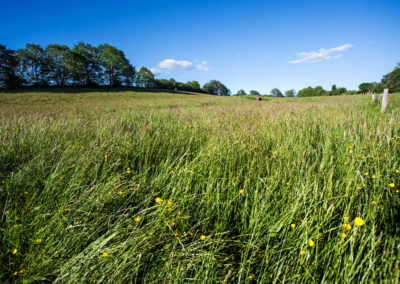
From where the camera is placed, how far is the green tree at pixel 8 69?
35156mm

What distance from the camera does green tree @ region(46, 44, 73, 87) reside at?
45.1 meters

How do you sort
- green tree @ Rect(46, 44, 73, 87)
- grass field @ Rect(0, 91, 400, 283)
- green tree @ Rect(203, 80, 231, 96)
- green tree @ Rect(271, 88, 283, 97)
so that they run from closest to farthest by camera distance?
grass field @ Rect(0, 91, 400, 283), green tree @ Rect(46, 44, 73, 87), green tree @ Rect(203, 80, 231, 96), green tree @ Rect(271, 88, 283, 97)

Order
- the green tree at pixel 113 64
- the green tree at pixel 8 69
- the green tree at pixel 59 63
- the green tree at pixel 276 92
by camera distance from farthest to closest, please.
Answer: the green tree at pixel 276 92 < the green tree at pixel 113 64 < the green tree at pixel 59 63 < the green tree at pixel 8 69

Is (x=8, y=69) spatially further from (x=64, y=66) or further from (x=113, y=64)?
(x=113, y=64)

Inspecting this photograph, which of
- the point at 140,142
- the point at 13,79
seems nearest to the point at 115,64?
the point at 13,79

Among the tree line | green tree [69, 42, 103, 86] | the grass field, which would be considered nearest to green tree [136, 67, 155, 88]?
the tree line

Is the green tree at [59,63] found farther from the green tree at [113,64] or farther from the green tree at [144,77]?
the green tree at [144,77]

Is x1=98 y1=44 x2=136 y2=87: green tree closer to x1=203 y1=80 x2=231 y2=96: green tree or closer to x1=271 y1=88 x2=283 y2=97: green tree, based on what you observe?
x1=203 y1=80 x2=231 y2=96: green tree

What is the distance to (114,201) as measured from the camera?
1448 millimetres

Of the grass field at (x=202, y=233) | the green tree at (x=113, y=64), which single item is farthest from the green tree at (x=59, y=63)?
the grass field at (x=202, y=233)

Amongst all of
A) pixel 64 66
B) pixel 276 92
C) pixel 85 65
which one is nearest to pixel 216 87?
pixel 276 92

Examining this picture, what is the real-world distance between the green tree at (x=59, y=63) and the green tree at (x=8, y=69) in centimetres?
700

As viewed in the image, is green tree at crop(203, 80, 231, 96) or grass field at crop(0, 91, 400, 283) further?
green tree at crop(203, 80, 231, 96)

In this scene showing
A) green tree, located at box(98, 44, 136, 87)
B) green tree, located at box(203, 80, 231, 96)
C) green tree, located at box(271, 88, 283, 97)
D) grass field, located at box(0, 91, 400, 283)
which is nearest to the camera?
grass field, located at box(0, 91, 400, 283)
